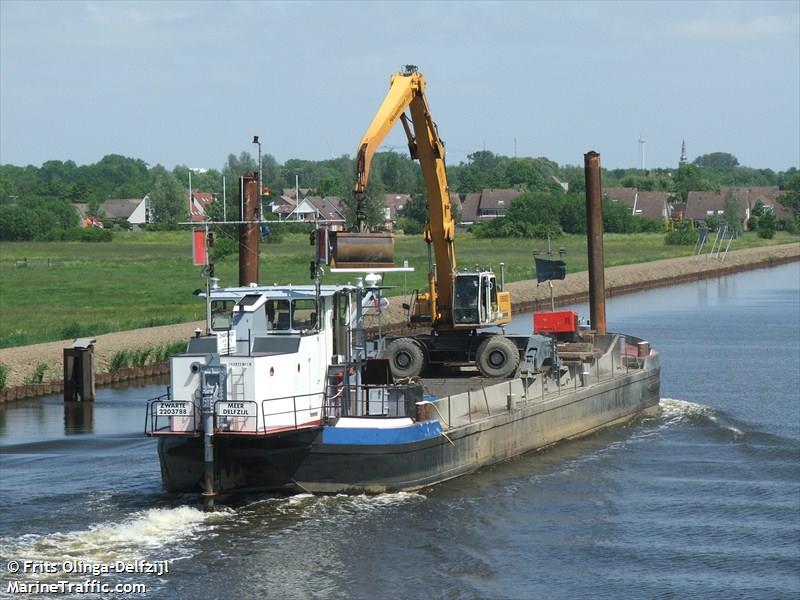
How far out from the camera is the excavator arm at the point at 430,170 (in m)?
34.7

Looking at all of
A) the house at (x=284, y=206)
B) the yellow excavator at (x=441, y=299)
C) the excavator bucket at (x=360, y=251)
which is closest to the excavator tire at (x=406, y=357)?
the yellow excavator at (x=441, y=299)

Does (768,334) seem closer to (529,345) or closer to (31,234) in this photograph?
(529,345)

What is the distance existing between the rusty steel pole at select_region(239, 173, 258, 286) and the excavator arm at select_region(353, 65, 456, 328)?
15.4 feet

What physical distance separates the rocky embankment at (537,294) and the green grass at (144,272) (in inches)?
111

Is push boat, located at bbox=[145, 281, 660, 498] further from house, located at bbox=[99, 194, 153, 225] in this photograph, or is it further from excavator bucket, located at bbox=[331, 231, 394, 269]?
house, located at bbox=[99, 194, 153, 225]

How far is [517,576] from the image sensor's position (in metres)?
24.7

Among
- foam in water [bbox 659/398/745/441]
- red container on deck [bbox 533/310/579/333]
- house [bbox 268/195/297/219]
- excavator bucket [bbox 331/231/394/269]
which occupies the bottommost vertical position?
foam in water [bbox 659/398/745/441]

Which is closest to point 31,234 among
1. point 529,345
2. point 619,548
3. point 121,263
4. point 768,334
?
point 121,263

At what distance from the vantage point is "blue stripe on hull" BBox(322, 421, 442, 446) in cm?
2811

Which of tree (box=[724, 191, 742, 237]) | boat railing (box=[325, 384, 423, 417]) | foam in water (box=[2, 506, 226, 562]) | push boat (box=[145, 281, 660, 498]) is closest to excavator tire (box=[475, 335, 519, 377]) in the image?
push boat (box=[145, 281, 660, 498])

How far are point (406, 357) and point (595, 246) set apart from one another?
1281cm

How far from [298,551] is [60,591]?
4424 mm

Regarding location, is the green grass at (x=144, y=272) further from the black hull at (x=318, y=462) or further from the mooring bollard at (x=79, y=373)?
the mooring bollard at (x=79, y=373)

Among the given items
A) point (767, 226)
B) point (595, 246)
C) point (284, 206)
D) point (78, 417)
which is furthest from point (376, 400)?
point (767, 226)
